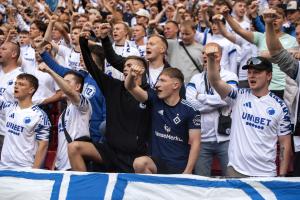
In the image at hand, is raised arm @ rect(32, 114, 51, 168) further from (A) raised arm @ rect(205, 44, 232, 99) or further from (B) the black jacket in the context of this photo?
(A) raised arm @ rect(205, 44, 232, 99)

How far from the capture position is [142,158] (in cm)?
596

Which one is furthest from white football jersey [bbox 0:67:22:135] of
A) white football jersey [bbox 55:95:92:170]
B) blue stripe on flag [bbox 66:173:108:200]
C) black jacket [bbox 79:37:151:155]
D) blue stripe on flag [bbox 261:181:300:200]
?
blue stripe on flag [bbox 261:181:300:200]

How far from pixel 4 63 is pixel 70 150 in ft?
9.58

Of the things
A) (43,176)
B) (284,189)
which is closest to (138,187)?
(43,176)

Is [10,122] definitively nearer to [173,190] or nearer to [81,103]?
[81,103]

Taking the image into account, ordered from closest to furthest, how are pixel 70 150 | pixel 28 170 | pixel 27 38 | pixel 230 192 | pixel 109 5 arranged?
pixel 230 192, pixel 28 170, pixel 70 150, pixel 27 38, pixel 109 5

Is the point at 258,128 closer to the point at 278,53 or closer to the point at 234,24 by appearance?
the point at 278,53

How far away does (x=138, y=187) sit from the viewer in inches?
201

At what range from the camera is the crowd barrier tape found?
5.01 meters

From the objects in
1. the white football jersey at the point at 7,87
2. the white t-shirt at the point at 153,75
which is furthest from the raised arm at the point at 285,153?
the white football jersey at the point at 7,87

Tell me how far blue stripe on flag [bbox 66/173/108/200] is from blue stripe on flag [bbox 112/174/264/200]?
4.5 inches

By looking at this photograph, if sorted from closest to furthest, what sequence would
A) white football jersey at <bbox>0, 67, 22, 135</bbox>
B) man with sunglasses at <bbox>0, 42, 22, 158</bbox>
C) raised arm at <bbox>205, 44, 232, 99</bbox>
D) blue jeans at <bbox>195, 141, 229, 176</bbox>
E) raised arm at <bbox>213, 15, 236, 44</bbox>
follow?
raised arm at <bbox>205, 44, 232, 99</bbox>, blue jeans at <bbox>195, 141, 229, 176</bbox>, raised arm at <bbox>213, 15, 236, 44</bbox>, white football jersey at <bbox>0, 67, 22, 135</bbox>, man with sunglasses at <bbox>0, 42, 22, 158</bbox>

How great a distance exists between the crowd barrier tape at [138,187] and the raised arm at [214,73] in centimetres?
118

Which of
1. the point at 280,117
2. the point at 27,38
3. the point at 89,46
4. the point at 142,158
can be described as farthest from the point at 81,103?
the point at 27,38
